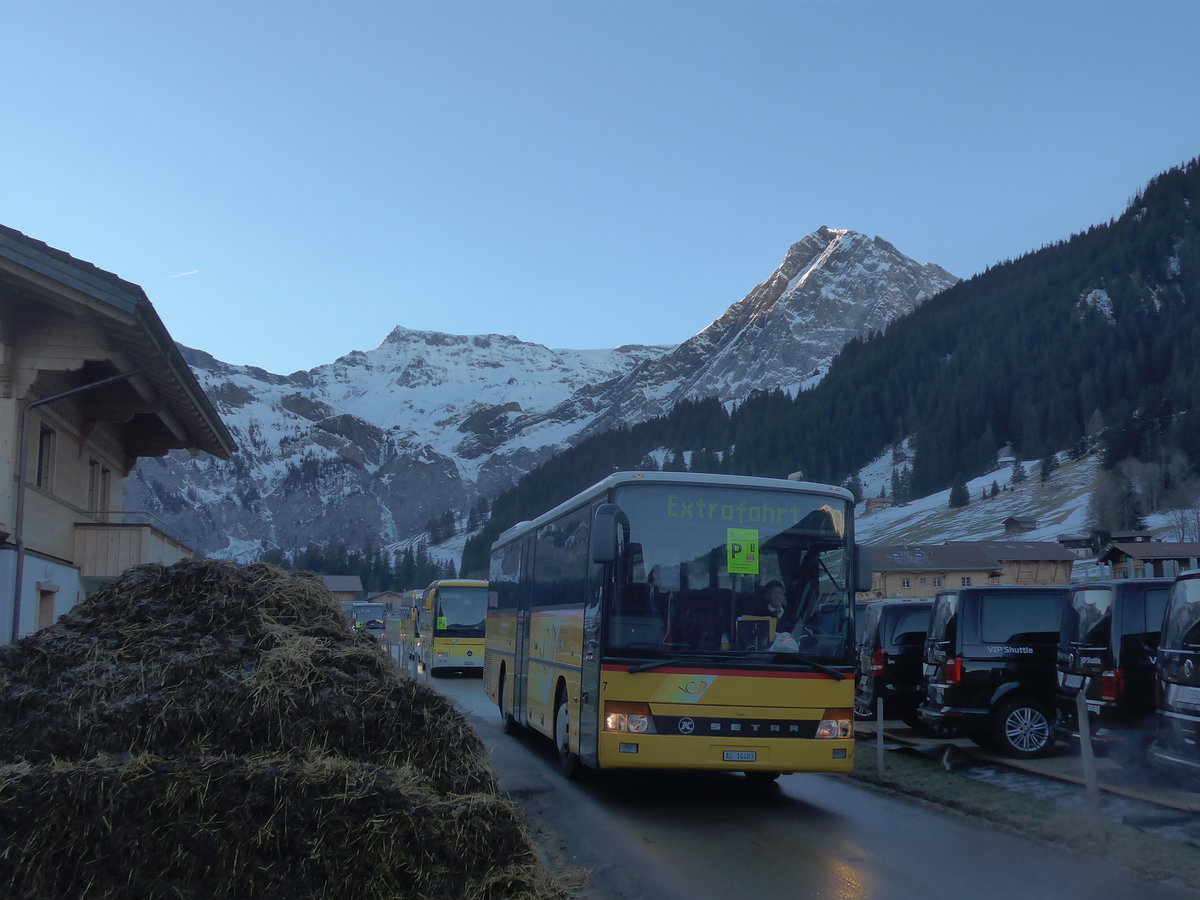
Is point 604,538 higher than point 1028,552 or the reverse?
the reverse

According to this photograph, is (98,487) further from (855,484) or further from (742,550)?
(855,484)

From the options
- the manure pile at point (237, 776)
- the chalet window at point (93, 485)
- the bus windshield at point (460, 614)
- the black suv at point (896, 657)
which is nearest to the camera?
the manure pile at point (237, 776)

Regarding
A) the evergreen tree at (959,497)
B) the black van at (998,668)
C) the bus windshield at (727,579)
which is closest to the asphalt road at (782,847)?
the bus windshield at (727,579)

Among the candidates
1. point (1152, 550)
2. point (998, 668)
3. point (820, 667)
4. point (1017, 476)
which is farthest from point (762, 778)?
point (1017, 476)

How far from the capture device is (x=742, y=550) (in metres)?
10.1

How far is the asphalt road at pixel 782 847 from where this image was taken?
6.93 metres

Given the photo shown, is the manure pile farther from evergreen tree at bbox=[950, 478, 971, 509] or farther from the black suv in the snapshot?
evergreen tree at bbox=[950, 478, 971, 509]

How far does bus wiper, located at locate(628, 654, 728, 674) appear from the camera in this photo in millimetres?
9680

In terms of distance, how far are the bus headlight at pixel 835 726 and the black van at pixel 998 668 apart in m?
4.08

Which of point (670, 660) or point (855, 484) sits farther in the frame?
point (855, 484)

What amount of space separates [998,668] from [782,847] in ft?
20.8

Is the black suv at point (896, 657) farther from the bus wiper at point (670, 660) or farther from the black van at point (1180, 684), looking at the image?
the bus wiper at point (670, 660)

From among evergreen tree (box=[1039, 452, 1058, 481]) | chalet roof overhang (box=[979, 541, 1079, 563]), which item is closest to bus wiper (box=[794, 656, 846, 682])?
chalet roof overhang (box=[979, 541, 1079, 563])

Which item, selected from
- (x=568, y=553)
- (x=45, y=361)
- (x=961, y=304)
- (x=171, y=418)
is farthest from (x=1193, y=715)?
(x=961, y=304)
